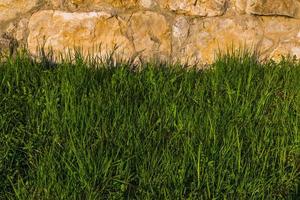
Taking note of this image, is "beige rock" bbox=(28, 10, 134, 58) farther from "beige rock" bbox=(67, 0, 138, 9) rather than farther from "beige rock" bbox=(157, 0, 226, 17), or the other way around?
"beige rock" bbox=(157, 0, 226, 17)

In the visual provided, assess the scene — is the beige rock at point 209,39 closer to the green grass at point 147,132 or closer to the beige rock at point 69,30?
the green grass at point 147,132

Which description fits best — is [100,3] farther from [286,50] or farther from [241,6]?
[286,50]

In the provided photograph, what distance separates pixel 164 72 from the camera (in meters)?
3.37

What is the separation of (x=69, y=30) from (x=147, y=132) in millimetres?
1169

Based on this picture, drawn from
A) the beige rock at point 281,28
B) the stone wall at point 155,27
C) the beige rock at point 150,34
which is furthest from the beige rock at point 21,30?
the beige rock at point 281,28

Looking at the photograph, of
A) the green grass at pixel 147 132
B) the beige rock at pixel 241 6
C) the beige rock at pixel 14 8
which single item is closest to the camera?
the green grass at pixel 147 132

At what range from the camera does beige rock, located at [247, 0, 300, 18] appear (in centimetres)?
365

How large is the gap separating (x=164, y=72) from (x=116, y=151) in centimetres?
100

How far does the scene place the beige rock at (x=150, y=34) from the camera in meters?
3.59

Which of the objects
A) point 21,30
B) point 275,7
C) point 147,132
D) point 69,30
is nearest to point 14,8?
point 21,30

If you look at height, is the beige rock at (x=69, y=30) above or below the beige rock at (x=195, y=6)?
below

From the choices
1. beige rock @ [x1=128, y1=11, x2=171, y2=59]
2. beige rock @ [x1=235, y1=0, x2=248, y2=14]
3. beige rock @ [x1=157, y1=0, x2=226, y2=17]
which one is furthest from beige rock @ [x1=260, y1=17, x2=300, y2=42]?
beige rock @ [x1=128, y1=11, x2=171, y2=59]

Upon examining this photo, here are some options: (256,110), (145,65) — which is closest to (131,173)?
(256,110)

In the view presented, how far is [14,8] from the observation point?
353cm
